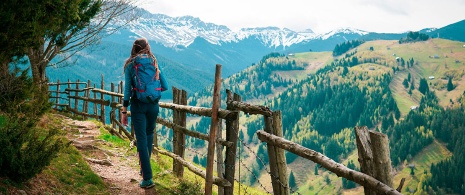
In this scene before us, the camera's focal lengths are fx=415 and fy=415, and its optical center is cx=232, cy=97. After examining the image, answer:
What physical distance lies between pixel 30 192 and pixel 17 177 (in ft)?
0.98

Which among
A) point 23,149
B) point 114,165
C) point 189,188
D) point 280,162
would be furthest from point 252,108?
point 114,165

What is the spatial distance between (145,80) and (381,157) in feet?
14.2

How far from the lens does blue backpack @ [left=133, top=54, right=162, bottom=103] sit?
7.07m

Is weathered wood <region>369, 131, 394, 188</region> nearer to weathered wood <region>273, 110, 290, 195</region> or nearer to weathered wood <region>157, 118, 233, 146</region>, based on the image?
weathered wood <region>273, 110, 290, 195</region>

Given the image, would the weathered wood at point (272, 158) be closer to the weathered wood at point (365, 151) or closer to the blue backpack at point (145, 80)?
the weathered wood at point (365, 151)

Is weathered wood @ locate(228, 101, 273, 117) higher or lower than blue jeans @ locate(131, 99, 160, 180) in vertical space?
higher

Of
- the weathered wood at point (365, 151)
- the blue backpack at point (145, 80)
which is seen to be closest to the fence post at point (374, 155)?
the weathered wood at point (365, 151)

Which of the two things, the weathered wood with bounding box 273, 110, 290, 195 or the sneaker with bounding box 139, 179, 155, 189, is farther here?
the sneaker with bounding box 139, 179, 155, 189

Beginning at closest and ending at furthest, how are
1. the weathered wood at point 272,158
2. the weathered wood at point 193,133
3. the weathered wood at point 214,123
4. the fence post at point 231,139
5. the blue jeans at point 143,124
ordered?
1. the weathered wood at point 272,158
2. the weathered wood at point 214,123
3. the fence post at point 231,139
4. the weathered wood at point 193,133
5. the blue jeans at point 143,124

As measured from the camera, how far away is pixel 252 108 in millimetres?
6242

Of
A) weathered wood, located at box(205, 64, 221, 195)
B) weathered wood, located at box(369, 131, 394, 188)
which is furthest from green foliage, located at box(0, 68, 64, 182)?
weathered wood, located at box(369, 131, 394, 188)

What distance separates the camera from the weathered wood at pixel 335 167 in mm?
4133

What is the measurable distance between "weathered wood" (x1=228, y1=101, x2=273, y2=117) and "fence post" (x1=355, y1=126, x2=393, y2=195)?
172 cm

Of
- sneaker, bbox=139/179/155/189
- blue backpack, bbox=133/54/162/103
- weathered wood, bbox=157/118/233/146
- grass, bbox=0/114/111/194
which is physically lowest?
sneaker, bbox=139/179/155/189
